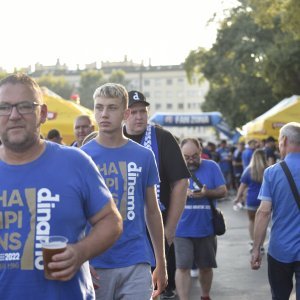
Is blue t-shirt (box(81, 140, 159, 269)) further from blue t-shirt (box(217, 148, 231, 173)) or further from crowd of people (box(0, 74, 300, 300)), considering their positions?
blue t-shirt (box(217, 148, 231, 173))

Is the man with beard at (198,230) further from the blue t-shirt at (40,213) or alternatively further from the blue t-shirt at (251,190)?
the blue t-shirt at (40,213)

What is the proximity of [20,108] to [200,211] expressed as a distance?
4.87m

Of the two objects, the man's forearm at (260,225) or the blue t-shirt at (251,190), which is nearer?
the man's forearm at (260,225)

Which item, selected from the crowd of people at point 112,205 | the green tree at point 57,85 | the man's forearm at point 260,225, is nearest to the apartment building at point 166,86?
the green tree at point 57,85

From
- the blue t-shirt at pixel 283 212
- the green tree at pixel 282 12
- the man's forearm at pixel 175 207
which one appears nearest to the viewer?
the man's forearm at pixel 175 207

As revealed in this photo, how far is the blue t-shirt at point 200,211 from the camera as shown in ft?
24.5

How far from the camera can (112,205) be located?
9.93 ft

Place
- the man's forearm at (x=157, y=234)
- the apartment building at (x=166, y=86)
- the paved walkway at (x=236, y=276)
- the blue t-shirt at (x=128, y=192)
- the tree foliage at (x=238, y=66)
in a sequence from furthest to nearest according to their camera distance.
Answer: the apartment building at (x=166, y=86), the tree foliage at (x=238, y=66), the paved walkway at (x=236, y=276), the man's forearm at (x=157, y=234), the blue t-shirt at (x=128, y=192)

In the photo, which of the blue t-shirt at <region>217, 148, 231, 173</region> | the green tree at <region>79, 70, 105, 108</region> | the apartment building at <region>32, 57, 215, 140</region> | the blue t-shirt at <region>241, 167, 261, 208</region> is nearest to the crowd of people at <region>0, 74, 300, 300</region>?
the blue t-shirt at <region>241, 167, 261, 208</region>

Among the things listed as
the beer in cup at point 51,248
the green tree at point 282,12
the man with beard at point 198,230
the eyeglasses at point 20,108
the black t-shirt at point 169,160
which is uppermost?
the green tree at point 282,12

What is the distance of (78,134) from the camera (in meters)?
8.41

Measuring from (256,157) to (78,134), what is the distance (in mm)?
3804

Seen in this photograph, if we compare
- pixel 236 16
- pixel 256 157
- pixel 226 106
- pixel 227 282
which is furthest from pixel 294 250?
pixel 226 106

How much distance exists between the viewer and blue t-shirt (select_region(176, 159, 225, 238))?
294 inches
